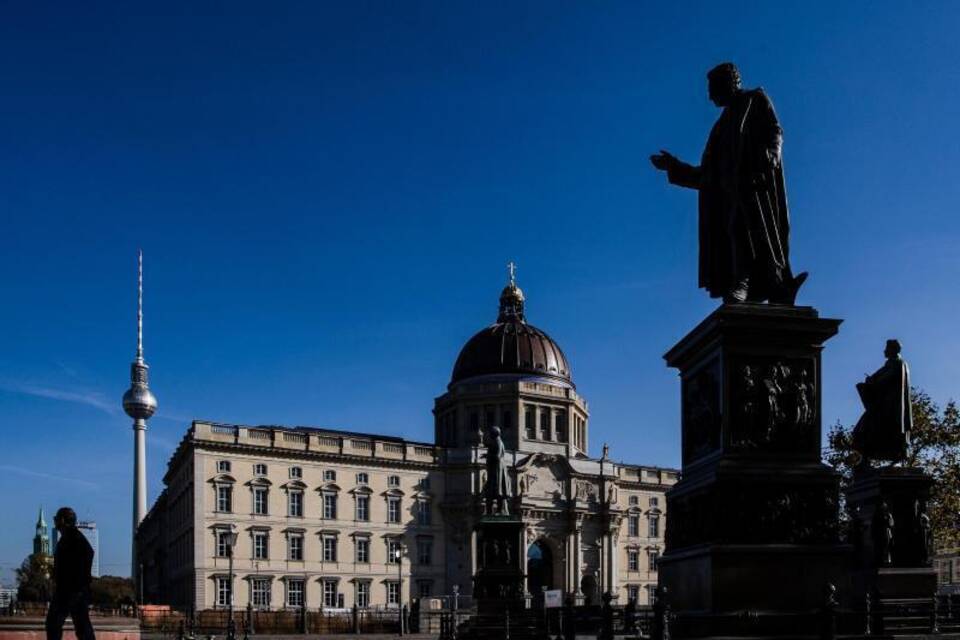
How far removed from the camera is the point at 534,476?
9269 cm

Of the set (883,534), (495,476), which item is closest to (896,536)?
(883,534)

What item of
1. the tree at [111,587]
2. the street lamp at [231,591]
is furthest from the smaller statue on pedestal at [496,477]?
the tree at [111,587]

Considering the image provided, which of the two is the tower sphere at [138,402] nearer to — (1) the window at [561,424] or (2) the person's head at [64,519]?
(1) the window at [561,424]

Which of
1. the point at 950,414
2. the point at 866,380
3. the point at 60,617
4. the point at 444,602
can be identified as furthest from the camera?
the point at 444,602

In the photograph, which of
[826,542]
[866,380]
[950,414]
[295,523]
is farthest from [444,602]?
[826,542]

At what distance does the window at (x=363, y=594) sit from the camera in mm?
84375

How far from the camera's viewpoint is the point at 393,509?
8750 centimetres

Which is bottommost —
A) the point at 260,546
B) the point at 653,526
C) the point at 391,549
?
the point at 391,549

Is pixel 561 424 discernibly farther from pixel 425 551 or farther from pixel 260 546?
pixel 260 546

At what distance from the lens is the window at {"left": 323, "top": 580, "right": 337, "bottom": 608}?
82.6m

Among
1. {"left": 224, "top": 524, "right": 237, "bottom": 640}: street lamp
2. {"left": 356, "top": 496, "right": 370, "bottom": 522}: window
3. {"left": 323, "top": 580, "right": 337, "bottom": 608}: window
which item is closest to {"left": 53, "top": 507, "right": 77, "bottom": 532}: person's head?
{"left": 224, "top": 524, "right": 237, "bottom": 640}: street lamp

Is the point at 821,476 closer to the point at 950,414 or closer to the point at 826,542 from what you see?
the point at 826,542

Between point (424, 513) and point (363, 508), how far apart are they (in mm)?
5550

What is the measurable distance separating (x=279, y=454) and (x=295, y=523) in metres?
5.24
